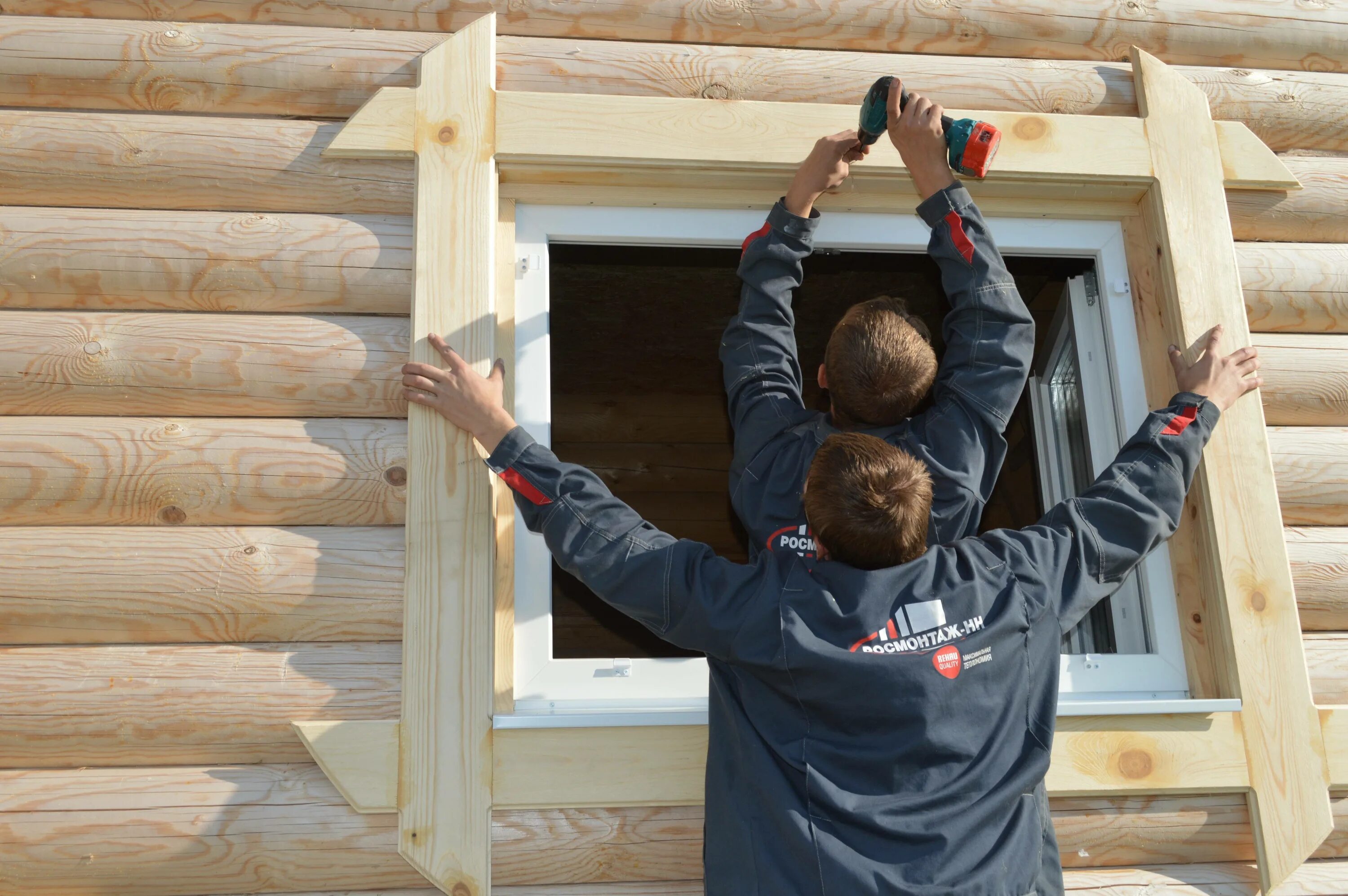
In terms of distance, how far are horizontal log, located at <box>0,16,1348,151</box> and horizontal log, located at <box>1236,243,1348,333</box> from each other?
1.55ft

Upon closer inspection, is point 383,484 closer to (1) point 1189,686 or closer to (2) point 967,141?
(2) point 967,141

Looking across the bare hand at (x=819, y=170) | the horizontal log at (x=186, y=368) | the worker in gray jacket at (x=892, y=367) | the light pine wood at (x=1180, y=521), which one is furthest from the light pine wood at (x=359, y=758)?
the light pine wood at (x=1180, y=521)

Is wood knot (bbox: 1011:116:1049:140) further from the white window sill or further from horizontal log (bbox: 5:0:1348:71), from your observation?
the white window sill

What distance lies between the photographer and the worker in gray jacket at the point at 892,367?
2.22 metres

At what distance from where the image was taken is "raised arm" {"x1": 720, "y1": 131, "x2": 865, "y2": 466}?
92.9 inches

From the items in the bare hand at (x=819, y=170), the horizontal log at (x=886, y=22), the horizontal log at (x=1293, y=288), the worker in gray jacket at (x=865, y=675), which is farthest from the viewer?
the horizontal log at (x=1293, y=288)

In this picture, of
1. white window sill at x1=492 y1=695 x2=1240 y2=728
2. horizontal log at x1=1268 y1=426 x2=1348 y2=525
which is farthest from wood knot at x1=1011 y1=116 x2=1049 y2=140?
white window sill at x1=492 y1=695 x2=1240 y2=728

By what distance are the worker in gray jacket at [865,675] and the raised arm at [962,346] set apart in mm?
198

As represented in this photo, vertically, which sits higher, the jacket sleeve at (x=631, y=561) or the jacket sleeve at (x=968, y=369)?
the jacket sleeve at (x=968, y=369)

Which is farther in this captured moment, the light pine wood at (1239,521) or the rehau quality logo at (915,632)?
the light pine wood at (1239,521)

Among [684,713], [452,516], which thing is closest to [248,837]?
[452,516]

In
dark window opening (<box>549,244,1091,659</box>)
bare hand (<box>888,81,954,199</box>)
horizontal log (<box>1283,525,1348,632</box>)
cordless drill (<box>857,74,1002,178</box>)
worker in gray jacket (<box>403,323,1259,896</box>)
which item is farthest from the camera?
dark window opening (<box>549,244,1091,659</box>)

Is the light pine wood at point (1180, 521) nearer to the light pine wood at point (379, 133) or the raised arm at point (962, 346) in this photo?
the raised arm at point (962, 346)

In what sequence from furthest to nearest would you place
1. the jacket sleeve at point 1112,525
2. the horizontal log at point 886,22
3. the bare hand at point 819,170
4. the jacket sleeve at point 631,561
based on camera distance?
1. the horizontal log at point 886,22
2. the bare hand at point 819,170
3. the jacket sleeve at point 1112,525
4. the jacket sleeve at point 631,561
